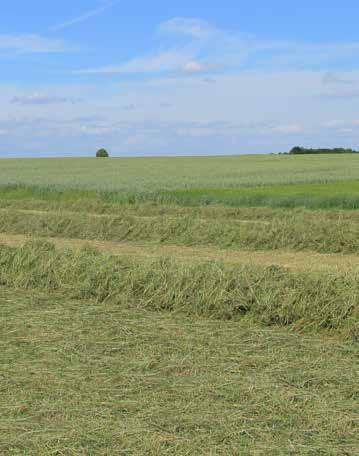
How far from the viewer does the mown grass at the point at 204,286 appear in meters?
7.65

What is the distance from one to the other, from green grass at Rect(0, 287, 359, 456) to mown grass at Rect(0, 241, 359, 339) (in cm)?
36

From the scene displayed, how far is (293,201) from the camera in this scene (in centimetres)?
2114

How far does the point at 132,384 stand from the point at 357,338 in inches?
99.2

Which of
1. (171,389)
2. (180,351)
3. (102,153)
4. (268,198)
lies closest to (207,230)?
(268,198)

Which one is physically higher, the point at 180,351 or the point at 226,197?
the point at 226,197

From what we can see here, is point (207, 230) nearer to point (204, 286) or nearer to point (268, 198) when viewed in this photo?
point (268, 198)

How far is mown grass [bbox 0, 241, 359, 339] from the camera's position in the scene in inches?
301

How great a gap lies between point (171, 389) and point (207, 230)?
10162 mm

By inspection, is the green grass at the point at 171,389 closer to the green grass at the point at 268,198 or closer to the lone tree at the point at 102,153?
the green grass at the point at 268,198

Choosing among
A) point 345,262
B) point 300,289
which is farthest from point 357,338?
point 345,262

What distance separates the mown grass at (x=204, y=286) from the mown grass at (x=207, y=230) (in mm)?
5269

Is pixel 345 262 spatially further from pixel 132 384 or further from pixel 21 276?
pixel 132 384

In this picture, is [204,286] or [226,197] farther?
[226,197]

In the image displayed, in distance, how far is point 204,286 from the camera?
842cm
